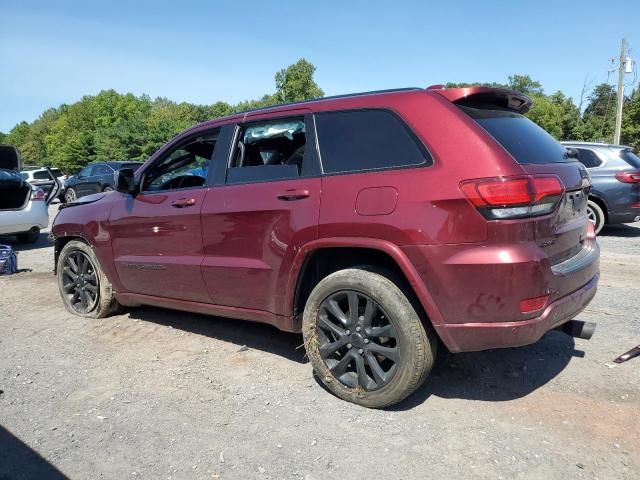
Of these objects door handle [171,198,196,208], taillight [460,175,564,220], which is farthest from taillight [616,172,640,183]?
door handle [171,198,196,208]

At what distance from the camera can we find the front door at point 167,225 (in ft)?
13.4

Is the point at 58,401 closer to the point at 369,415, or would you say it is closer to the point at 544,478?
the point at 369,415

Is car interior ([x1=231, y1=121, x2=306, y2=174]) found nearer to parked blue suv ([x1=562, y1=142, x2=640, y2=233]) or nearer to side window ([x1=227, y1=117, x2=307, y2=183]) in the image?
side window ([x1=227, y1=117, x2=307, y2=183])

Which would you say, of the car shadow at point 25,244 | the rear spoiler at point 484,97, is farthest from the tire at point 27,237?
the rear spoiler at point 484,97

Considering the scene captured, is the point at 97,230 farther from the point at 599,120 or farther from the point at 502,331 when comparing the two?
the point at 599,120

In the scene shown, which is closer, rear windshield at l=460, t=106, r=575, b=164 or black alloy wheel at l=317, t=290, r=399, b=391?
rear windshield at l=460, t=106, r=575, b=164

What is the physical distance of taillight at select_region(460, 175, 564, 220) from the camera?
272 cm

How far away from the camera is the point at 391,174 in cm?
304

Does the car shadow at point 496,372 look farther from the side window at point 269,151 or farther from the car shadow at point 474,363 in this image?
the side window at point 269,151

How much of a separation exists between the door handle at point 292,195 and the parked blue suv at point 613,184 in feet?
23.6

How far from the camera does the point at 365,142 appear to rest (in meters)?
3.27

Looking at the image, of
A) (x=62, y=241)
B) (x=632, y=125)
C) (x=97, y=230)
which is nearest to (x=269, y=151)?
(x=97, y=230)

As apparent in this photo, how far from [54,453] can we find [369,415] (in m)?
1.76

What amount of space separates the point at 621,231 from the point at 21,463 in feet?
34.8
